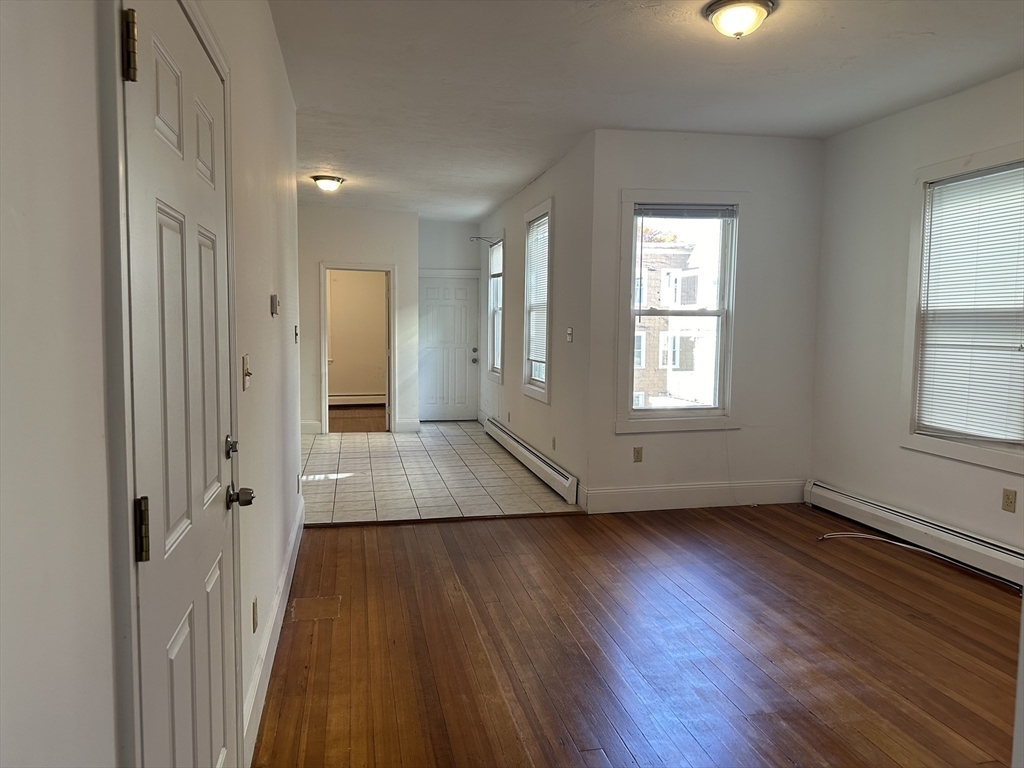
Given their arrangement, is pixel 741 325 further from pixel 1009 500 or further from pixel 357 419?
pixel 357 419

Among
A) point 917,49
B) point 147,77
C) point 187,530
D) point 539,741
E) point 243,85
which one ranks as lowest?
point 539,741

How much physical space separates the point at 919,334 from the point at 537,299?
10.6ft

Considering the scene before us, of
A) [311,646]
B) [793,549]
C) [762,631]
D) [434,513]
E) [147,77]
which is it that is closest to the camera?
[147,77]

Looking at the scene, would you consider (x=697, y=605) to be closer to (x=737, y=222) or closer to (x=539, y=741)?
(x=539, y=741)

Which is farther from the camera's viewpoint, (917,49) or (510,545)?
(510,545)

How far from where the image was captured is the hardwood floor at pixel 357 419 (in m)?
8.87

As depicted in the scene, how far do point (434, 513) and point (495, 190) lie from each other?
362cm

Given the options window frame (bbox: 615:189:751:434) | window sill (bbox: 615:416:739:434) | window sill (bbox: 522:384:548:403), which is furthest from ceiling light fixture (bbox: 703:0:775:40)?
window sill (bbox: 522:384:548:403)

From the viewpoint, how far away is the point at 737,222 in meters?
5.02

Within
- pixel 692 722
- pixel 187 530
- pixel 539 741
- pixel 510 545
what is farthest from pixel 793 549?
pixel 187 530

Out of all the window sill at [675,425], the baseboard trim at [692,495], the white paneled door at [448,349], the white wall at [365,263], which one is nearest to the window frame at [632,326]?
the window sill at [675,425]

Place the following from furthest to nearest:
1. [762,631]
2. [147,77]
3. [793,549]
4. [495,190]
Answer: [495,190] → [793,549] → [762,631] → [147,77]

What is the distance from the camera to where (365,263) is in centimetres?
818

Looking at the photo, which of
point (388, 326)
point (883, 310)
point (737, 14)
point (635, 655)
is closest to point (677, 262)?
point (883, 310)
